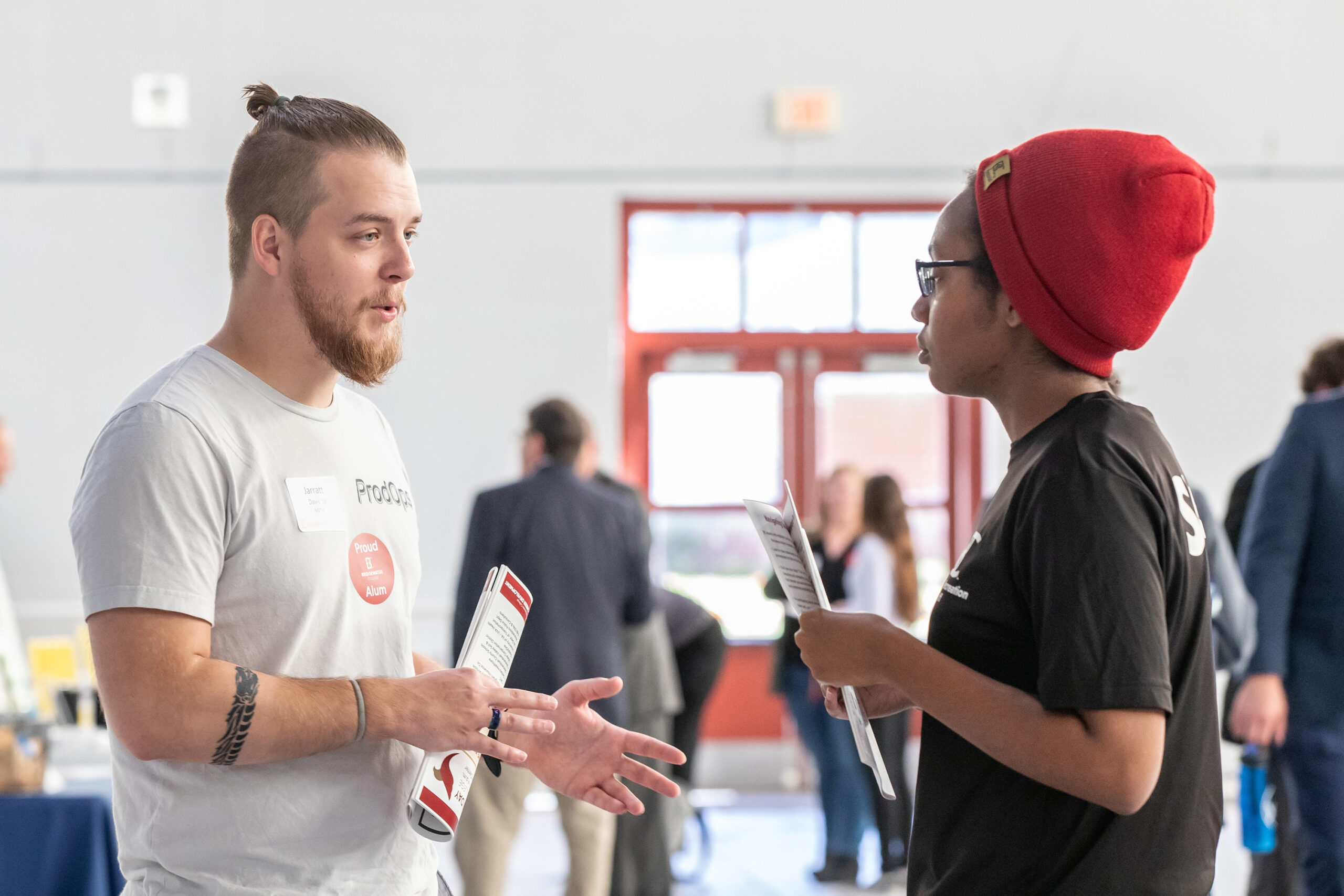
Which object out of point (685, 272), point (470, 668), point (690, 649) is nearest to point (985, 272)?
point (470, 668)

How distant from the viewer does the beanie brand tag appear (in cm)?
117

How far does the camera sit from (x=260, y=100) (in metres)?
1.31

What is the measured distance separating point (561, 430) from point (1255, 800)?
2254 millimetres

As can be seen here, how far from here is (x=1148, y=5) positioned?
6.14 m

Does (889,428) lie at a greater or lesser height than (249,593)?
lesser

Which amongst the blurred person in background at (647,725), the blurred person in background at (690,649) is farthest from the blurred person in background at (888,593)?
the blurred person in background at (647,725)

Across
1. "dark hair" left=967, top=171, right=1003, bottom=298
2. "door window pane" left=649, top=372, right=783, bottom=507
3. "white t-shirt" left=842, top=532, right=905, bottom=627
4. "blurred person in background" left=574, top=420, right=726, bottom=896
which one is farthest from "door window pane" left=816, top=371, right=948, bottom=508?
"dark hair" left=967, top=171, right=1003, bottom=298

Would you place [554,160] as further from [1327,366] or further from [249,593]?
[249,593]

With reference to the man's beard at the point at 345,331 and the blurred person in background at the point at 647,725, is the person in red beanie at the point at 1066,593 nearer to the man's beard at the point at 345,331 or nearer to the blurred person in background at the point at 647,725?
the man's beard at the point at 345,331

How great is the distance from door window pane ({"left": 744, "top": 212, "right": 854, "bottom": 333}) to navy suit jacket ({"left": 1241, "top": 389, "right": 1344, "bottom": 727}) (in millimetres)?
3912

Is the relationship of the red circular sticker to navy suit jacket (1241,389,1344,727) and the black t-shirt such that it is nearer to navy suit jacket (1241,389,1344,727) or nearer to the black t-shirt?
the black t-shirt

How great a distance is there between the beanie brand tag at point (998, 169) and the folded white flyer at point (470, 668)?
0.70 metres

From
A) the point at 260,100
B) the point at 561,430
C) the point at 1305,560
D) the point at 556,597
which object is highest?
the point at 260,100

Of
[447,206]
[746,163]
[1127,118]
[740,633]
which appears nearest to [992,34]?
[1127,118]
